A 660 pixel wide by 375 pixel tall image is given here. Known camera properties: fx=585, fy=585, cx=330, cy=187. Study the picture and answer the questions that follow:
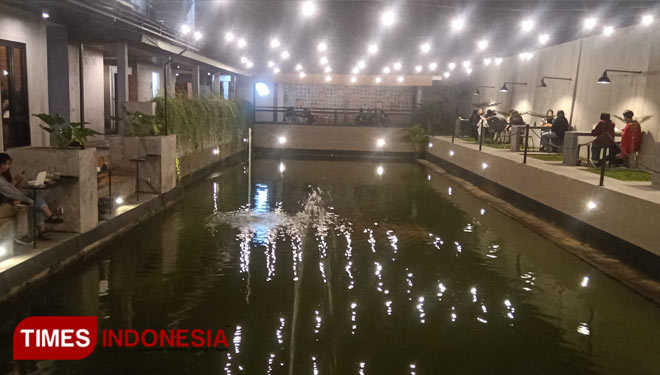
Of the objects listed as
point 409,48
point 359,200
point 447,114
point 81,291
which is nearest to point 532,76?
point 409,48

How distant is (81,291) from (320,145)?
22.7 metres

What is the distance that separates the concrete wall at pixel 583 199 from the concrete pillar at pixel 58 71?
11.5m

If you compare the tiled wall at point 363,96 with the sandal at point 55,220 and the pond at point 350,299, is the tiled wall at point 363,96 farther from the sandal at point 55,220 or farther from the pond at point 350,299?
the sandal at point 55,220

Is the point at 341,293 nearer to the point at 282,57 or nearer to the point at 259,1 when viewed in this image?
the point at 259,1

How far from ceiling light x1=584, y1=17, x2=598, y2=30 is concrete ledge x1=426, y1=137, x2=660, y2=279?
3.94 meters

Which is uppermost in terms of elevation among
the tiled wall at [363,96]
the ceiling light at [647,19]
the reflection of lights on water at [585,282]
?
the ceiling light at [647,19]

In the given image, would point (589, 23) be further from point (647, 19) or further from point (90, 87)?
point (90, 87)

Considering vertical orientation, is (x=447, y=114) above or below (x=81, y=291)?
above

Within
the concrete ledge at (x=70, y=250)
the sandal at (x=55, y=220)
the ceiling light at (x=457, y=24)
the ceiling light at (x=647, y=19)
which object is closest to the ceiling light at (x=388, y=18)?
the ceiling light at (x=457, y=24)

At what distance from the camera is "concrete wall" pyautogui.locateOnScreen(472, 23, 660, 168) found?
1408 centimetres

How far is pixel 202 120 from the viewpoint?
17.6m

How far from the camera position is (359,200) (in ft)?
48.4

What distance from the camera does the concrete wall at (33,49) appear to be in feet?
40.7

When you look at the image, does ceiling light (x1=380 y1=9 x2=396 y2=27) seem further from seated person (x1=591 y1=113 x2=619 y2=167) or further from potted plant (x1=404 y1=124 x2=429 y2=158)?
potted plant (x1=404 y1=124 x2=429 y2=158)
